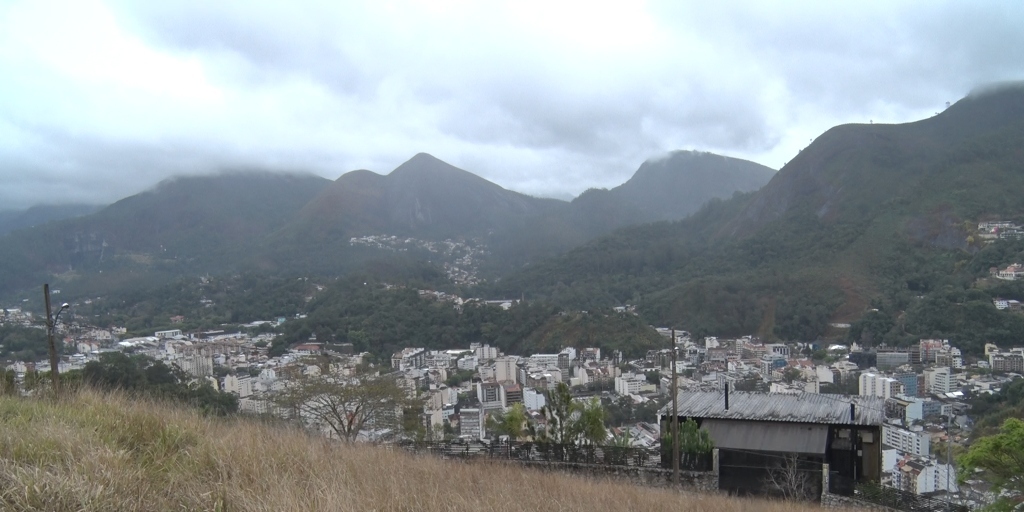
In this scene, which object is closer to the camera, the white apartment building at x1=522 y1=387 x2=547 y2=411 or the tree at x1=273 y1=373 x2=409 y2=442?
the tree at x1=273 y1=373 x2=409 y2=442

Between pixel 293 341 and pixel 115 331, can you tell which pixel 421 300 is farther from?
pixel 115 331

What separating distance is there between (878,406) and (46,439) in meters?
13.0

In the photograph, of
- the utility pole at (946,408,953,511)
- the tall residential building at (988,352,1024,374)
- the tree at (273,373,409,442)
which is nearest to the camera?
the utility pole at (946,408,953,511)

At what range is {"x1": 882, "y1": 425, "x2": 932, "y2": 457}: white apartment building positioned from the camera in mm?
15211

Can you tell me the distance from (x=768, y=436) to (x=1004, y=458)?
10.9ft

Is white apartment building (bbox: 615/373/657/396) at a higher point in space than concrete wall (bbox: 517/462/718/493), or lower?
lower

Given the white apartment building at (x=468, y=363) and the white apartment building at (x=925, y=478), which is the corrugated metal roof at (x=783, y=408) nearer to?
the white apartment building at (x=925, y=478)

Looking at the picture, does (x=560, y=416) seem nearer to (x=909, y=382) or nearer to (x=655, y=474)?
(x=655, y=474)

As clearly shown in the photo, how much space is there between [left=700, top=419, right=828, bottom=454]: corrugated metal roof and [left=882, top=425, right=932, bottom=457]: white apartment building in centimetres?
576

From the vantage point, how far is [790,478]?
379 inches

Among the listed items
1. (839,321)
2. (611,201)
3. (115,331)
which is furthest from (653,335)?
(611,201)

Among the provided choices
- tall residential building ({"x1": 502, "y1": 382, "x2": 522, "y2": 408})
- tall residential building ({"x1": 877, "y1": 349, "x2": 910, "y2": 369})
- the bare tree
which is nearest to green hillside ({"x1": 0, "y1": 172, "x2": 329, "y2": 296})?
tall residential building ({"x1": 502, "y1": 382, "x2": 522, "y2": 408})

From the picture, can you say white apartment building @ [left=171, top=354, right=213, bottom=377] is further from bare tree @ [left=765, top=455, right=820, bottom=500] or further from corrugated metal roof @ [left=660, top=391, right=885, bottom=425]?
bare tree @ [left=765, top=455, right=820, bottom=500]

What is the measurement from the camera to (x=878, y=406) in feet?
38.7
